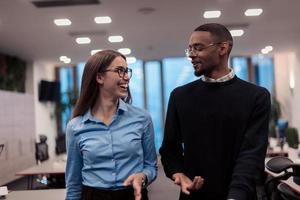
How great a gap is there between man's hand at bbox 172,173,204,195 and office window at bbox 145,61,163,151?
1102 cm

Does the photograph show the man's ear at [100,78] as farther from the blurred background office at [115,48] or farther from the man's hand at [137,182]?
the blurred background office at [115,48]

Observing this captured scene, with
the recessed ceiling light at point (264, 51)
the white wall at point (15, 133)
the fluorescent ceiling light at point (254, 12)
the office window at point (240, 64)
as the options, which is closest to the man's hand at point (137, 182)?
the fluorescent ceiling light at point (254, 12)

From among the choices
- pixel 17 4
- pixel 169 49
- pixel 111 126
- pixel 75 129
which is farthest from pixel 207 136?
pixel 169 49

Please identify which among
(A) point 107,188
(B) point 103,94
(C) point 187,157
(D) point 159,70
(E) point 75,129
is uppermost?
(D) point 159,70

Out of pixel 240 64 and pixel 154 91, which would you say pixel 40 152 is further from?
pixel 240 64

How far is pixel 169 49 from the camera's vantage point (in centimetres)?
1016

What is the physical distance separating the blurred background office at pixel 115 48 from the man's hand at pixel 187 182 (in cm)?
171

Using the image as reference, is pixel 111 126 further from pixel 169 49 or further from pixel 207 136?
pixel 169 49

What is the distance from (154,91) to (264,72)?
136 inches

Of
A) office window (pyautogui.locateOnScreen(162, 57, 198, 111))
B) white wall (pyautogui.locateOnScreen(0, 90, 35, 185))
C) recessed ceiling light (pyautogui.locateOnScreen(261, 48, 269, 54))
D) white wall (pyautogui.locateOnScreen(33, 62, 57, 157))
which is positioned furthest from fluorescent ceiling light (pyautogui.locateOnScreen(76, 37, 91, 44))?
recessed ceiling light (pyautogui.locateOnScreen(261, 48, 269, 54))

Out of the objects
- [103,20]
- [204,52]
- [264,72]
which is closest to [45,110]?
[103,20]

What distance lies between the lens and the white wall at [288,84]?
36.7 ft

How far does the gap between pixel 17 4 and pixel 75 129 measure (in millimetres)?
4231

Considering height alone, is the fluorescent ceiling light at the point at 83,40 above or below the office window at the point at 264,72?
above
